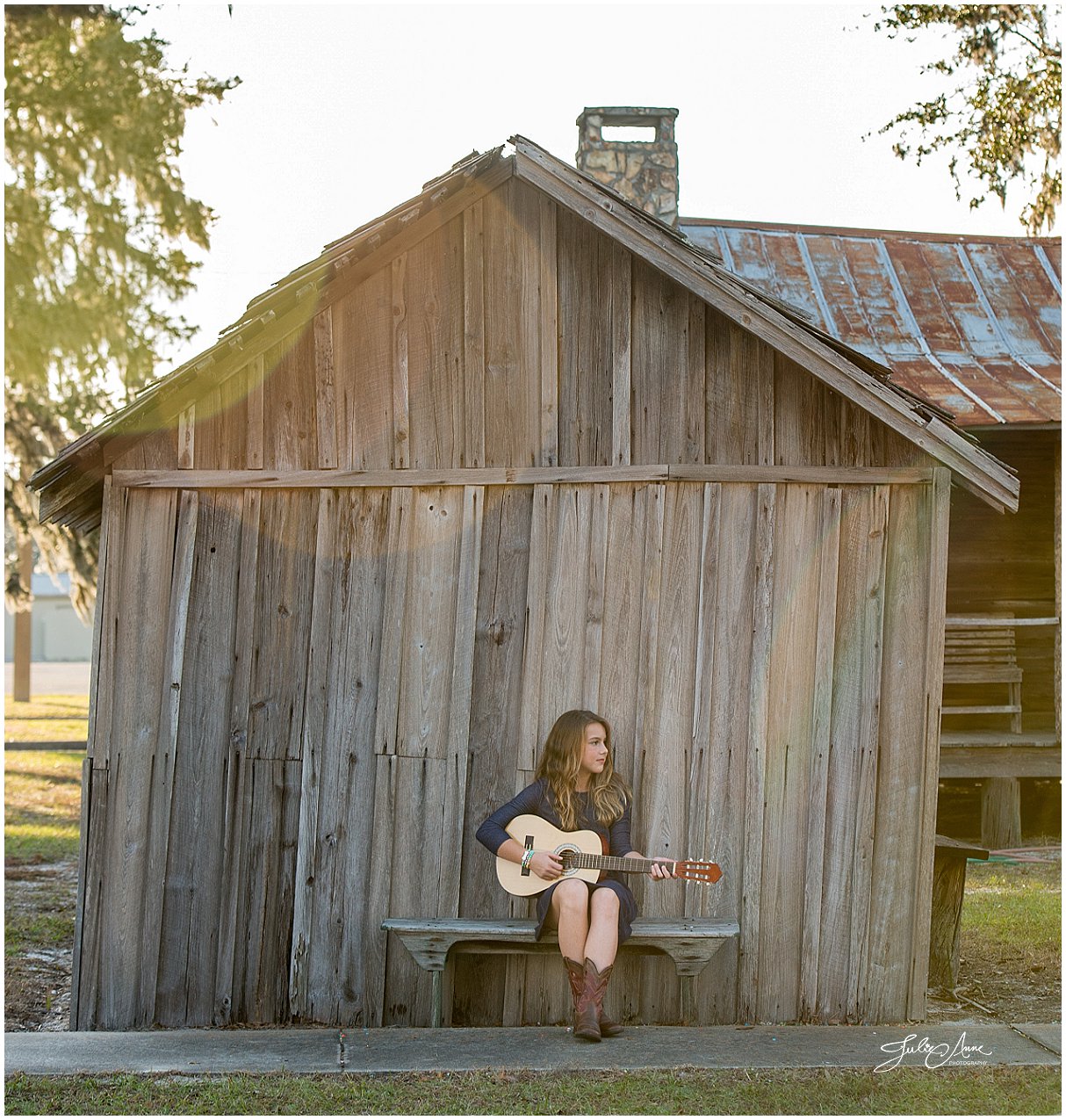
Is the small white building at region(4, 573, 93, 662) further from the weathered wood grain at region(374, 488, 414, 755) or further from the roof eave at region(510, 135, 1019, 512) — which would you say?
the roof eave at region(510, 135, 1019, 512)

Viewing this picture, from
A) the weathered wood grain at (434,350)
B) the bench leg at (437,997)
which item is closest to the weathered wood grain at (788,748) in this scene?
the bench leg at (437,997)

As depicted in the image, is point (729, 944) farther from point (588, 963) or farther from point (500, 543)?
point (500, 543)

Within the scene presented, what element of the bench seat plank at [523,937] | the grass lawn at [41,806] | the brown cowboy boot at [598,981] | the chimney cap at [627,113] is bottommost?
the grass lawn at [41,806]

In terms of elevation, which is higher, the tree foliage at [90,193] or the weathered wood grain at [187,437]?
the tree foliage at [90,193]

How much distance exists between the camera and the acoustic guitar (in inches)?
269

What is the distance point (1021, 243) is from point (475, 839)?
11416mm

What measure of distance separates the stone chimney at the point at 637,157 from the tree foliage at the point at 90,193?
306 inches

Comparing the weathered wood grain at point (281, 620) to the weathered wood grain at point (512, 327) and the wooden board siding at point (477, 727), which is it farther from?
the weathered wood grain at point (512, 327)

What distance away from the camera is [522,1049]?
21.5ft

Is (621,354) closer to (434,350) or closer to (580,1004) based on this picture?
(434,350)

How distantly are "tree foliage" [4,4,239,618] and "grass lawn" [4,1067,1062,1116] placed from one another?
1266cm

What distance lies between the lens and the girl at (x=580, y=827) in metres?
6.74

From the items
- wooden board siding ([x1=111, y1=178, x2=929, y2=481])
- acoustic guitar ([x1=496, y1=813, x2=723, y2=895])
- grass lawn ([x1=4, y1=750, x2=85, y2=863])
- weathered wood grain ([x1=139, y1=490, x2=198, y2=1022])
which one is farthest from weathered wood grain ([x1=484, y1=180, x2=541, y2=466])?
grass lawn ([x1=4, y1=750, x2=85, y2=863])

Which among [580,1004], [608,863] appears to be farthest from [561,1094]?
[608,863]
